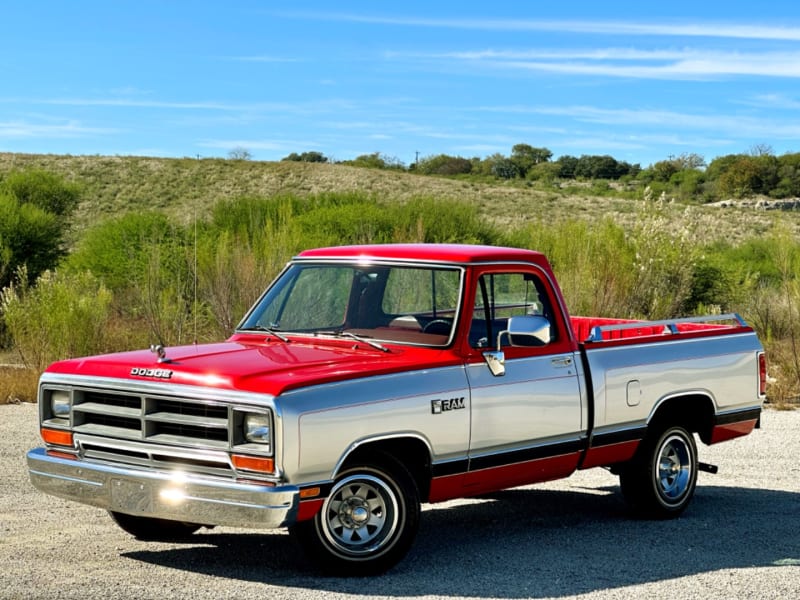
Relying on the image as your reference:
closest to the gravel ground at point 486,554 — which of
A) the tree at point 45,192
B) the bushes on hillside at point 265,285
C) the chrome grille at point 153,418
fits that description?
the chrome grille at point 153,418

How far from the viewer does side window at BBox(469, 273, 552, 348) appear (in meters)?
7.62

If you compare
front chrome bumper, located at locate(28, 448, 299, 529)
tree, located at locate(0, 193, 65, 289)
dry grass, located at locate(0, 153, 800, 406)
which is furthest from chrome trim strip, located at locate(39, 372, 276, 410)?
dry grass, located at locate(0, 153, 800, 406)

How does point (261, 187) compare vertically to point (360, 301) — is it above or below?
above

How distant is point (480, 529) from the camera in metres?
8.38

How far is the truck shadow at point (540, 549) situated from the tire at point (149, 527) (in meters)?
0.19

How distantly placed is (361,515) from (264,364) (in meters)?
1.01

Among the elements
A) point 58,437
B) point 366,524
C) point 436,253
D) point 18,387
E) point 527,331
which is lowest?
point 18,387

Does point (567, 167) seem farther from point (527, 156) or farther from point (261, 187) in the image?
point (261, 187)

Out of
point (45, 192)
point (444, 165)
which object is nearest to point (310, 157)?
point (444, 165)

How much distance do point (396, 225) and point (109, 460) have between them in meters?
24.3

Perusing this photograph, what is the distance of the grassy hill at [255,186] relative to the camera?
73188mm

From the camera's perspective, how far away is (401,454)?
704 cm

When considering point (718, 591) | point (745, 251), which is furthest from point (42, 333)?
point (745, 251)

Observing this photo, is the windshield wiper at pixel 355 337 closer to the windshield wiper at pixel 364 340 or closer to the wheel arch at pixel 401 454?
the windshield wiper at pixel 364 340
